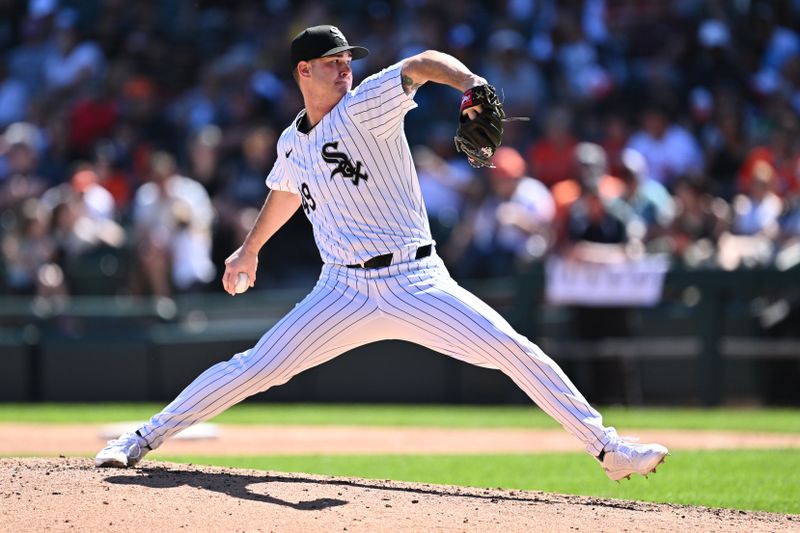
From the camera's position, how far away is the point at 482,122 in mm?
4820

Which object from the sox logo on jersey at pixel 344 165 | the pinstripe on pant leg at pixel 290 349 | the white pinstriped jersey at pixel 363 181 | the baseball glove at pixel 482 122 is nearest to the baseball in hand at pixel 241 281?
the pinstripe on pant leg at pixel 290 349

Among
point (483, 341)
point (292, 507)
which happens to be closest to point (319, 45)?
point (483, 341)

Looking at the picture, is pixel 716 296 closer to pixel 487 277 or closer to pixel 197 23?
pixel 487 277

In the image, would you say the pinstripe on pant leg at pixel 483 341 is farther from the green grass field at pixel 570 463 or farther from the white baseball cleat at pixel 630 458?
the green grass field at pixel 570 463

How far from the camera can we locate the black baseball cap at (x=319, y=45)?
554 cm

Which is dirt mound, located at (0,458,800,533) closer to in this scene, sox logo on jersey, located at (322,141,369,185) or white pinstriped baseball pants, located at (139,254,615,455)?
white pinstriped baseball pants, located at (139,254,615,455)

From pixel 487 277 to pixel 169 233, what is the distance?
131 inches

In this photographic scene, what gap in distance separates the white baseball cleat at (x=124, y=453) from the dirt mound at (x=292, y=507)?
84mm

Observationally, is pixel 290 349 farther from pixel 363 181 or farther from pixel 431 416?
pixel 431 416

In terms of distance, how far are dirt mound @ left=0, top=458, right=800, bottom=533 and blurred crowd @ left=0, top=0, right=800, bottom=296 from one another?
645 cm

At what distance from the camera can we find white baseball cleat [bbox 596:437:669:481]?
523 cm

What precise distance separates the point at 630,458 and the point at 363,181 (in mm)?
1594

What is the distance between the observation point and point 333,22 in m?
16.1

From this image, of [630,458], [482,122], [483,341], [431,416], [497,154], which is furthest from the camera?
[497,154]
